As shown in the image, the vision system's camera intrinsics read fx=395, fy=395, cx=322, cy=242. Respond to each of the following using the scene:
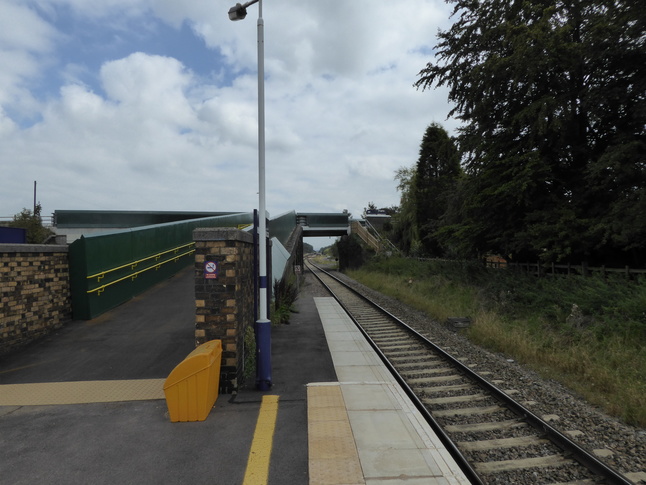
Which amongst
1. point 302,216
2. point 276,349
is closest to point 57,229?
point 302,216

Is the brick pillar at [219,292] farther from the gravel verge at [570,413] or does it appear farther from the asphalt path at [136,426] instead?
the gravel verge at [570,413]

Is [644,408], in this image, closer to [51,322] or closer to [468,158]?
[51,322]

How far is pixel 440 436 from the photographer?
15.1 ft

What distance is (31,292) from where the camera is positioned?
812cm

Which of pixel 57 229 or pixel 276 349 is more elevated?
pixel 57 229

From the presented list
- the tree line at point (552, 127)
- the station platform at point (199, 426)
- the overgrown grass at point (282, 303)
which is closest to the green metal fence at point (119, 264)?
the station platform at point (199, 426)

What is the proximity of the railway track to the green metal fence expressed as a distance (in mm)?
7073

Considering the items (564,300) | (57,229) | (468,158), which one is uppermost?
(468,158)

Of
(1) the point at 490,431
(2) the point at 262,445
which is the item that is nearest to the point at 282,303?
(1) the point at 490,431

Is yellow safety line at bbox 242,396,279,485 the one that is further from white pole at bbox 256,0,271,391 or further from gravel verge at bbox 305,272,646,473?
gravel verge at bbox 305,272,646,473

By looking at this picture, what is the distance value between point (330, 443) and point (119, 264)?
9.17 m

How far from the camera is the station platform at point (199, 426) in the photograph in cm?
364

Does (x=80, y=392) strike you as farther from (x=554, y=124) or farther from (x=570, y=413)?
(x=554, y=124)

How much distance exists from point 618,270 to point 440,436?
28.8 ft
